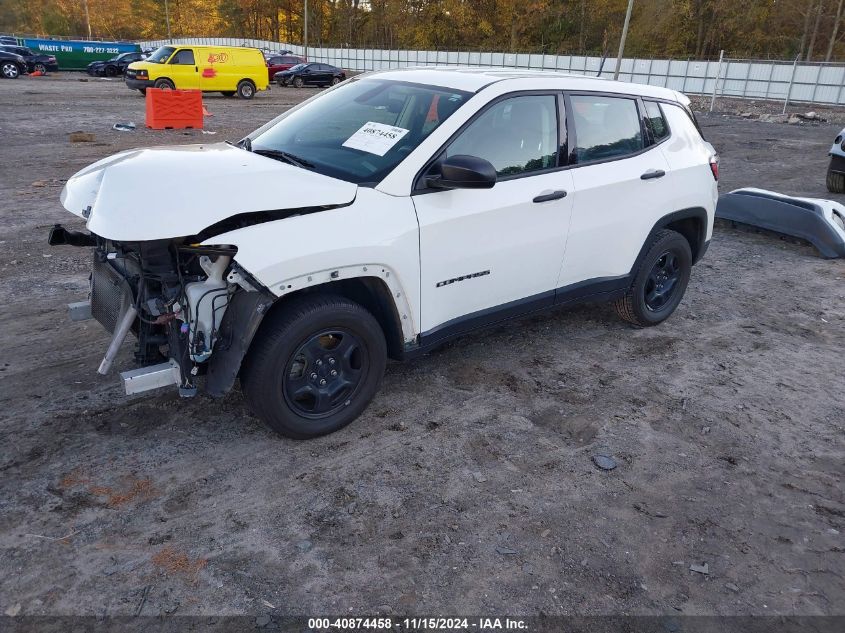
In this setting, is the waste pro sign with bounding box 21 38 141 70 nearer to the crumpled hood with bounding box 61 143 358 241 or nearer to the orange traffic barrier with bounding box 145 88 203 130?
the orange traffic barrier with bounding box 145 88 203 130

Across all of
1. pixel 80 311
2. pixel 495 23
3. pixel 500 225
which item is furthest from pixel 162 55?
pixel 495 23

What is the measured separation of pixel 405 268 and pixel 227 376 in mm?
1103

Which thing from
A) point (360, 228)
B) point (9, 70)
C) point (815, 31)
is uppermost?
point (815, 31)

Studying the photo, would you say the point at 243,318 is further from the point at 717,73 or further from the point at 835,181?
the point at 717,73

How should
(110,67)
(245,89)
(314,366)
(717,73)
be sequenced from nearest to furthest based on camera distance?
(314,366) < (245,89) < (717,73) < (110,67)

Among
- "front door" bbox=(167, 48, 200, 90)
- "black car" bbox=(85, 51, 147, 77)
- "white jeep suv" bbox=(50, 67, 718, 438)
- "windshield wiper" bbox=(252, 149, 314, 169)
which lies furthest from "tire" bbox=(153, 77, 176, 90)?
"windshield wiper" bbox=(252, 149, 314, 169)

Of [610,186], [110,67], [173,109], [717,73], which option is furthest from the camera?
[110,67]

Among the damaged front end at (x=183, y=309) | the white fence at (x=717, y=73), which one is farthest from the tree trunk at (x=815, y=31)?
the damaged front end at (x=183, y=309)

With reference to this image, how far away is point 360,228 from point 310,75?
32.7 meters

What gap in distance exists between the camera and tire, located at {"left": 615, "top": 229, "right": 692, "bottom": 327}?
5219 millimetres

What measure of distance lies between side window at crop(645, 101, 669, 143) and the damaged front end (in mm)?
3435

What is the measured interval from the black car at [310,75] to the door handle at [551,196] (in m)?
31.4

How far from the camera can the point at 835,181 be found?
11.5 metres

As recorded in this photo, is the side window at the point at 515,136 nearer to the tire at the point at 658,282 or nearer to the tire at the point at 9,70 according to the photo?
the tire at the point at 658,282
